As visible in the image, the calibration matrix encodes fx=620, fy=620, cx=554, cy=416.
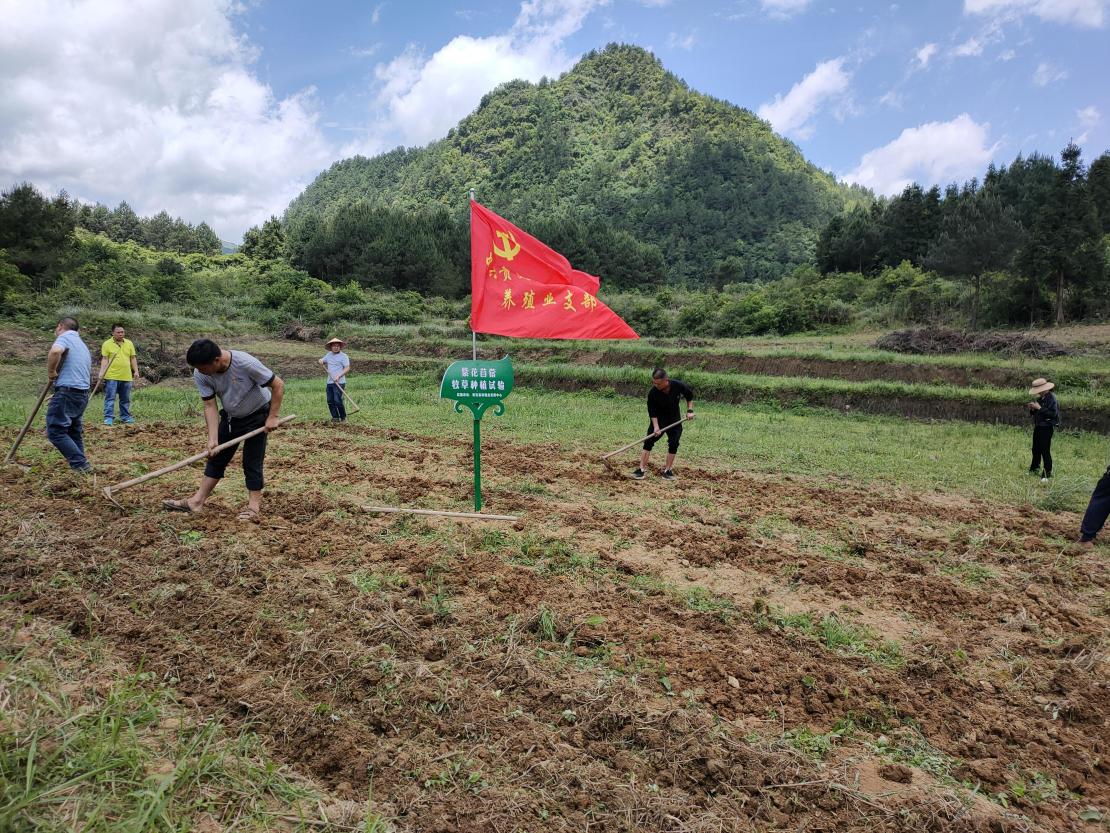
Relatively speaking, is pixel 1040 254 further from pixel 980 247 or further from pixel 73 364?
pixel 73 364

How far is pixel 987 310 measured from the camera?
26.0 metres

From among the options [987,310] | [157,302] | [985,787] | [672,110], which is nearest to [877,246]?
[987,310]

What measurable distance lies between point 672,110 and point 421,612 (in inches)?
4642

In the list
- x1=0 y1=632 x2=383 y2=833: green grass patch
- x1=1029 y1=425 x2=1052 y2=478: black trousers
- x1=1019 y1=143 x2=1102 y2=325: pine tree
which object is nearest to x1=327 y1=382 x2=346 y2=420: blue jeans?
x1=0 y1=632 x2=383 y2=833: green grass patch

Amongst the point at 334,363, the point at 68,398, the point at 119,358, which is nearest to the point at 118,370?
the point at 119,358

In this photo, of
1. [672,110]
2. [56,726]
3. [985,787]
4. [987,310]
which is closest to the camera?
[56,726]

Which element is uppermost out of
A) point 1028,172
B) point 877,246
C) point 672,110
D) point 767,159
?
point 672,110

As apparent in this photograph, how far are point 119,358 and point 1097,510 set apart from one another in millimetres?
12996

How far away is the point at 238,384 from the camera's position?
17.8 ft

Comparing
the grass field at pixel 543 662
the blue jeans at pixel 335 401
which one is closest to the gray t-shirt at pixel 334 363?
the blue jeans at pixel 335 401

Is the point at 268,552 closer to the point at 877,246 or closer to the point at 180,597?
the point at 180,597

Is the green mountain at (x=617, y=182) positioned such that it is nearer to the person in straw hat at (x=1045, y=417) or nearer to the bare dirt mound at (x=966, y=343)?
the bare dirt mound at (x=966, y=343)

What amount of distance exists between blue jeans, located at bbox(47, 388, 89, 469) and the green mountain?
43.2 metres

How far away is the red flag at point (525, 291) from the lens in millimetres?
6395
